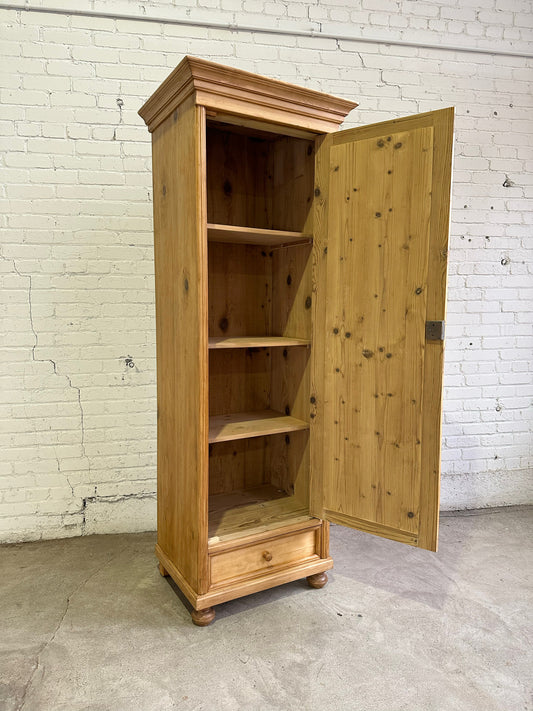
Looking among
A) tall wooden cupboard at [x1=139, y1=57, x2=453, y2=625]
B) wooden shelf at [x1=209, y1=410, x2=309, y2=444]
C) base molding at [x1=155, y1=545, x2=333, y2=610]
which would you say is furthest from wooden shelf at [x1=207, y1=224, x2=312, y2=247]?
base molding at [x1=155, y1=545, x2=333, y2=610]

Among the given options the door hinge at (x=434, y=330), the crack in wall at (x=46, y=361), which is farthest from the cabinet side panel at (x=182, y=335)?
the door hinge at (x=434, y=330)

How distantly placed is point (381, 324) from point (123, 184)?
155 centimetres

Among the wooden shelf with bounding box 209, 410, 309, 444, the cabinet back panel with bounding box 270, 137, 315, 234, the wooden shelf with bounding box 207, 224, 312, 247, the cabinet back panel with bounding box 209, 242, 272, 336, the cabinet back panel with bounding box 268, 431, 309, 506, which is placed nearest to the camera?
the wooden shelf with bounding box 207, 224, 312, 247

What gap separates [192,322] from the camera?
182 centimetres

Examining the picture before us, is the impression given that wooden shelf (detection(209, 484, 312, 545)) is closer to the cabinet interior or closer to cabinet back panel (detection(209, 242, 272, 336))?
the cabinet interior

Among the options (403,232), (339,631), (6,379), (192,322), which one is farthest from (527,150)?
(6,379)

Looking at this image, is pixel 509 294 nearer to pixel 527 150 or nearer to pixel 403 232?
pixel 527 150

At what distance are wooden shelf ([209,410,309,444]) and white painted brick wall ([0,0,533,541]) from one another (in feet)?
1.99

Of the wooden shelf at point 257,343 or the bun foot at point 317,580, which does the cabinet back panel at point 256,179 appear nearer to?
the wooden shelf at point 257,343

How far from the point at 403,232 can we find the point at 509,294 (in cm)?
156

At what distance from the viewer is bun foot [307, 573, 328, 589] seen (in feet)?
7.13

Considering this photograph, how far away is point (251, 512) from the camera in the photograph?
7.23 ft

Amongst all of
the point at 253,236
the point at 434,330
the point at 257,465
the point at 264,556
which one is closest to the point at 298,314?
the point at 253,236

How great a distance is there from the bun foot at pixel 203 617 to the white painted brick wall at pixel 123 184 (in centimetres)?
92
